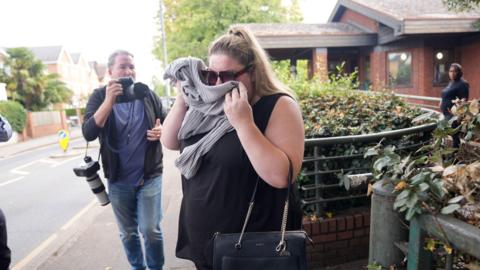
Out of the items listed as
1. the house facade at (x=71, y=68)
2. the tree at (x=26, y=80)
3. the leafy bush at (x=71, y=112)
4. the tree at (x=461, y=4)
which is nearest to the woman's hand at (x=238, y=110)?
the tree at (x=461, y=4)

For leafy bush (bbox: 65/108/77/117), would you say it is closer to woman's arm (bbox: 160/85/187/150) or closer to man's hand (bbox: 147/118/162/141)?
man's hand (bbox: 147/118/162/141)

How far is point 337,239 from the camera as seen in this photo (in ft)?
9.73

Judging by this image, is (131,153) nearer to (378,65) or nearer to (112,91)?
(112,91)

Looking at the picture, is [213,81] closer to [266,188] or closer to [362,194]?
[266,188]

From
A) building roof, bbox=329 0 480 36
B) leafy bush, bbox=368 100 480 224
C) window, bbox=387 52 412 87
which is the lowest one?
leafy bush, bbox=368 100 480 224

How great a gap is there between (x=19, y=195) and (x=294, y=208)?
7.43 m

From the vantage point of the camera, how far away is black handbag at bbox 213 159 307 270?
1446 millimetres

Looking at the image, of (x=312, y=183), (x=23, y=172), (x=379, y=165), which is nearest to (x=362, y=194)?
(x=312, y=183)

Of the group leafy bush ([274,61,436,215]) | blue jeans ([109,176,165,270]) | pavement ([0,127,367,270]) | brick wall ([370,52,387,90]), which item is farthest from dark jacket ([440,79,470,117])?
brick wall ([370,52,387,90])

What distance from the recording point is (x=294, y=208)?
1.66 metres

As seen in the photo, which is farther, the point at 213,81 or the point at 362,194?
the point at 362,194

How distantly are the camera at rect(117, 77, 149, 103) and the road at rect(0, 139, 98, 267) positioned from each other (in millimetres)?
2668

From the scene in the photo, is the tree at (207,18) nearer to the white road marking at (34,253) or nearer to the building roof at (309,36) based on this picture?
the building roof at (309,36)

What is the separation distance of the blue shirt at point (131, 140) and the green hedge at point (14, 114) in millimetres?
21301
